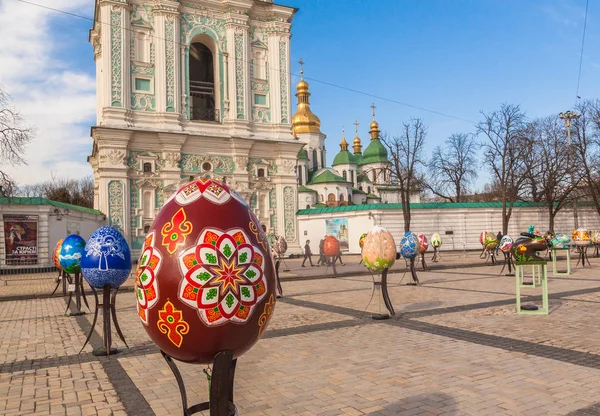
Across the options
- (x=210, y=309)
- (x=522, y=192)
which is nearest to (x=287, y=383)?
(x=210, y=309)

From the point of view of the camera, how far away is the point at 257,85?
36.7m

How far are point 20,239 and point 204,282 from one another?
25787mm

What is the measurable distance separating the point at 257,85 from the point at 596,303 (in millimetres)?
29366

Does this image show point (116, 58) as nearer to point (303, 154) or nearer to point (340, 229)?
point (340, 229)

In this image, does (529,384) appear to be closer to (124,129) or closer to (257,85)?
(124,129)

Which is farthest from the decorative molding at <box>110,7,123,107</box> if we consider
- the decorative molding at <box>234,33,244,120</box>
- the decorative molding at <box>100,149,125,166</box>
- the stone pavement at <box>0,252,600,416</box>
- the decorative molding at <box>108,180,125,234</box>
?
the stone pavement at <box>0,252,600,416</box>

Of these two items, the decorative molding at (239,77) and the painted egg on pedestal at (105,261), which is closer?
the painted egg on pedestal at (105,261)

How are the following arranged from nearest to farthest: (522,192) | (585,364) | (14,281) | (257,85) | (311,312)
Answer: (585,364), (311,312), (14,281), (257,85), (522,192)

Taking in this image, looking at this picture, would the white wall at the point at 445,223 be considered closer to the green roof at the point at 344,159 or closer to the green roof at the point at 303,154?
the green roof at the point at 303,154

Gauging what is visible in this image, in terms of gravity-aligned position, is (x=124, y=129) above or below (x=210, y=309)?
above

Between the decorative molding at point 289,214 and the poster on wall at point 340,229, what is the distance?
10.7 ft

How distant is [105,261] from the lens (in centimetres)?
786

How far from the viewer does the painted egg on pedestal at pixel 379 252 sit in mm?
10125

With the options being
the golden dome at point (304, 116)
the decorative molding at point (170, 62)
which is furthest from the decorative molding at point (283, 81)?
the golden dome at point (304, 116)
